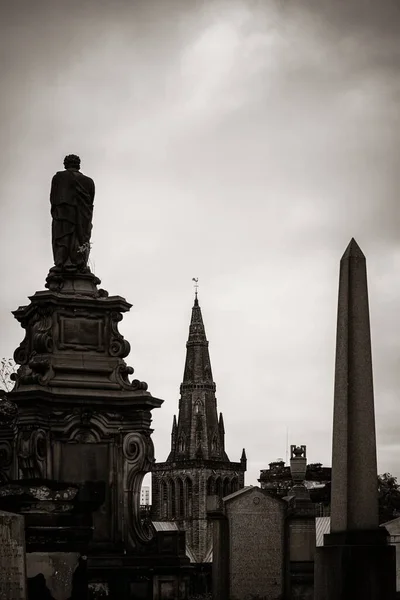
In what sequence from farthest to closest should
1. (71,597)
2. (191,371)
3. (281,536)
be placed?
(191,371) < (281,536) < (71,597)

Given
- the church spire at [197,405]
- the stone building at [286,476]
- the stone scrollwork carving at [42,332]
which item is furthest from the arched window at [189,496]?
the stone scrollwork carving at [42,332]

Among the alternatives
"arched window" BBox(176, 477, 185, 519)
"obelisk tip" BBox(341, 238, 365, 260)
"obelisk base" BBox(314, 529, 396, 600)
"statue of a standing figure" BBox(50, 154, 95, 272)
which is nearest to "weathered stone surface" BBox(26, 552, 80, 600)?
"obelisk base" BBox(314, 529, 396, 600)

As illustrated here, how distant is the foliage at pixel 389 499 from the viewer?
77750mm

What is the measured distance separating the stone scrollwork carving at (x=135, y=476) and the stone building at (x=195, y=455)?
479 ft

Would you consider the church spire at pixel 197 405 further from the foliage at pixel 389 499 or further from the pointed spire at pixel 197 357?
Result: the foliage at pixel 389 499

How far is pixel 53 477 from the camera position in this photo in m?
25.2

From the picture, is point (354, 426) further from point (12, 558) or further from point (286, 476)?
point (286, 476)

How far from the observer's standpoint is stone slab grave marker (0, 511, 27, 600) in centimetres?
1310

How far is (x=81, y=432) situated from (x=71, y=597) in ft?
35.7

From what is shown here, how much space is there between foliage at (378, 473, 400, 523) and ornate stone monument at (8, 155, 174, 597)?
50363mm

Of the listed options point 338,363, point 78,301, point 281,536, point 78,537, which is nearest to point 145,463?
point 78,301

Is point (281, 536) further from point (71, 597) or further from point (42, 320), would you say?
point (71, 597)

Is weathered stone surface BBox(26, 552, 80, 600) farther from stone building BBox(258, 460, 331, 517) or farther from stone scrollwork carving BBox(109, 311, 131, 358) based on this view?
stone building BBox(258, 460, 331, 517)

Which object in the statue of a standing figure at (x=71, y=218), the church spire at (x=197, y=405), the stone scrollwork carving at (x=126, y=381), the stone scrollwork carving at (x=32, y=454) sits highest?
the church spire at (x=197, y=405)
